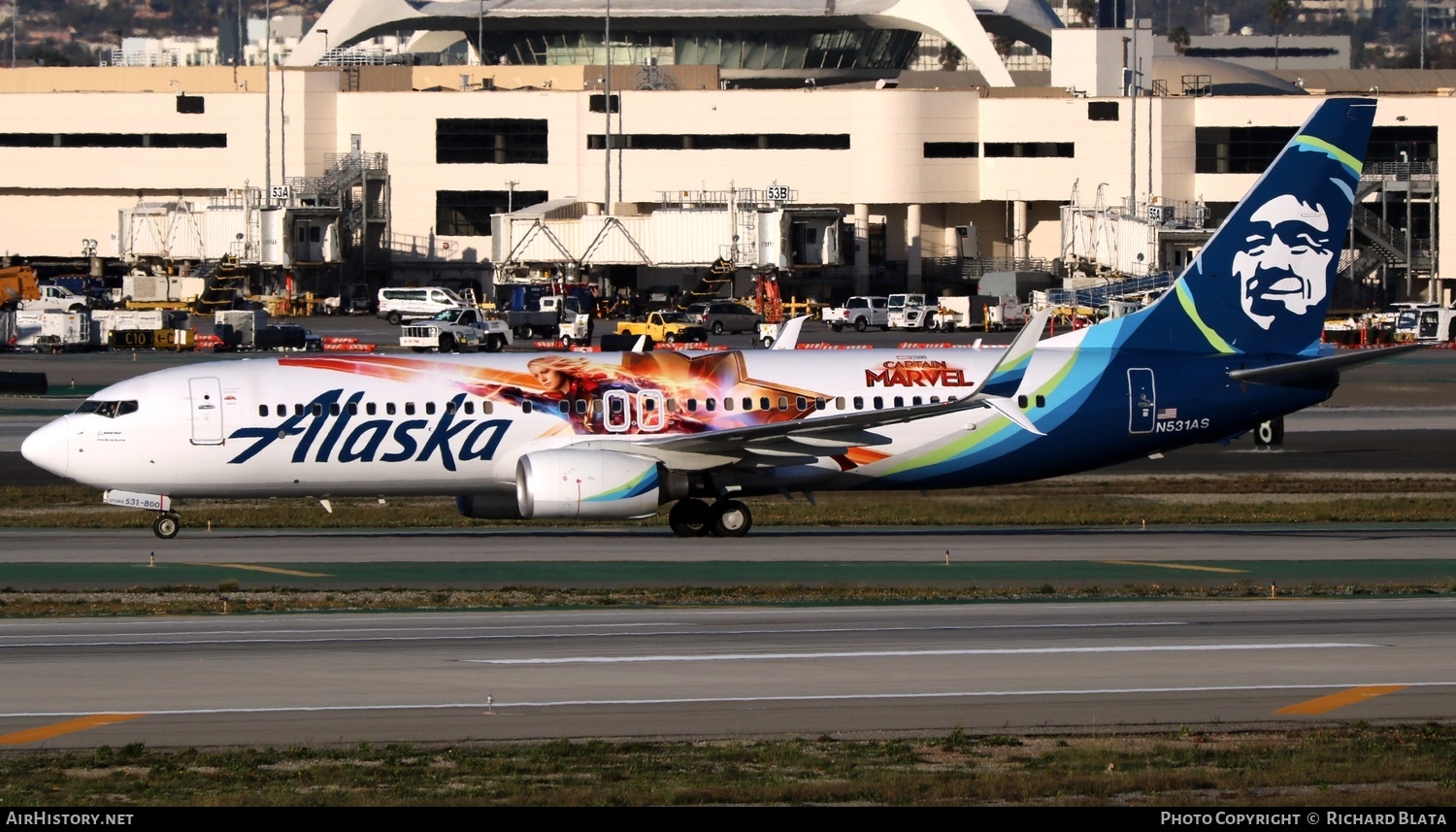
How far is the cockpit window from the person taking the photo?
3684 centimetres

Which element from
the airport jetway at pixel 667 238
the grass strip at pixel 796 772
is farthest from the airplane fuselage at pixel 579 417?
the airport jetway at pixel 667 238

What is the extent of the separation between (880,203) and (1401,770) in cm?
11954

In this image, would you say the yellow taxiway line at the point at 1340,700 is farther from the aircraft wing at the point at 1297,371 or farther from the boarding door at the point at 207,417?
the boarding door at the point at 207,417

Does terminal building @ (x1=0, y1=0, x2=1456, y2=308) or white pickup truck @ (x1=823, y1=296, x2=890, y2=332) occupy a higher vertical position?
terminal building @ (x1=0, y1=0, x2=1456, y2=308)

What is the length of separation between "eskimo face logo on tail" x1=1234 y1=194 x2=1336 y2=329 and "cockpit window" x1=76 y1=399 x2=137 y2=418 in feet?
73.8

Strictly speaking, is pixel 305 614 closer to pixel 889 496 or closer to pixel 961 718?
pixel 961 718

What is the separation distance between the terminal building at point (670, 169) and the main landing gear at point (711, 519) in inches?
3461

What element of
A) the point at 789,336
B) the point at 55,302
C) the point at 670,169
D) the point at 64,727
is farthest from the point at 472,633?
the point at 670,169

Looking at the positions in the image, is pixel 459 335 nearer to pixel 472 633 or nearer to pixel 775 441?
pixel 775 441

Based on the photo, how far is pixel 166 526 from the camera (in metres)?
37.8

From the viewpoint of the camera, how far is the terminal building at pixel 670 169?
12900 centimetres

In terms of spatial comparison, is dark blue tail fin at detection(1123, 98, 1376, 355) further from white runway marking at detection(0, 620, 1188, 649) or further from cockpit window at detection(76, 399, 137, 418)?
cockpit window at detection(76, 399, 137, 418)

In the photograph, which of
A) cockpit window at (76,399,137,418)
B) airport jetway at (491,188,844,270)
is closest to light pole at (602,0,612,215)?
airport jetway at (491,188,844,270)

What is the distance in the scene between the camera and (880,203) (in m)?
136
